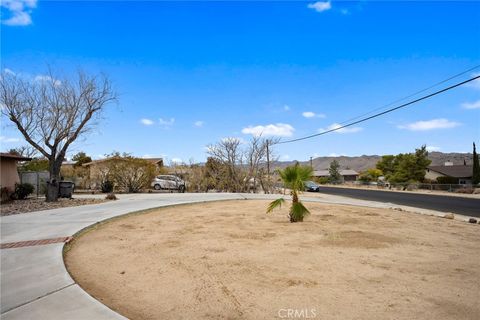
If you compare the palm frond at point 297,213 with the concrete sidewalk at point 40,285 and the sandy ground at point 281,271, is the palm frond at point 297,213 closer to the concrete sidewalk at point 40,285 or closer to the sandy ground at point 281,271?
the sandy ground at point 281,271

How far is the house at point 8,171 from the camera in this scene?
655 inches

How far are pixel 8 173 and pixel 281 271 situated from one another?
17.4 m

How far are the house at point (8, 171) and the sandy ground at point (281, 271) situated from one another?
11.0 m

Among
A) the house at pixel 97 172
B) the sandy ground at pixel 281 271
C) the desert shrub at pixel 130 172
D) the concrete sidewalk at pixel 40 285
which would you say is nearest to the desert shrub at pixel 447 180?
the desert shrub at pixel 130 172

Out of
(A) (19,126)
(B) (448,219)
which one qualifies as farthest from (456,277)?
(A) (19,126)

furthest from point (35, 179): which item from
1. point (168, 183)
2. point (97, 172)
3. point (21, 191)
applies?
point (168, 183)

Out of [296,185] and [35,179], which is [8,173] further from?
[296,185]

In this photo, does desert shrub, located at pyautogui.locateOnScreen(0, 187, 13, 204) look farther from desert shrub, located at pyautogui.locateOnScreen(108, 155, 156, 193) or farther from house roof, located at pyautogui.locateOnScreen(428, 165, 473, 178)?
house roof, located at pyautogui.locateOnScreen(428, 165, 473, 178)

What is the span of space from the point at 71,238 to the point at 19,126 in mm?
11264

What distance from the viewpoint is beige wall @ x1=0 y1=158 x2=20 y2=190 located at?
16641 millimetres

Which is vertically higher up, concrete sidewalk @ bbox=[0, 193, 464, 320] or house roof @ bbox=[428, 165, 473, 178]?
house roof @ bbox=[428, 165, 473, 178]

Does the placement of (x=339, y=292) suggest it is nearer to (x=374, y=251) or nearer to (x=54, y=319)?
(x=374, y=251)

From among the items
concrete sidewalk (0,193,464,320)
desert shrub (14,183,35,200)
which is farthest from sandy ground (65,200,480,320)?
desert shrub (14,183,35,200)

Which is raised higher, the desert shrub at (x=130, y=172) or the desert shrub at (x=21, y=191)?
the desert shrub at (x=130, y=172)
